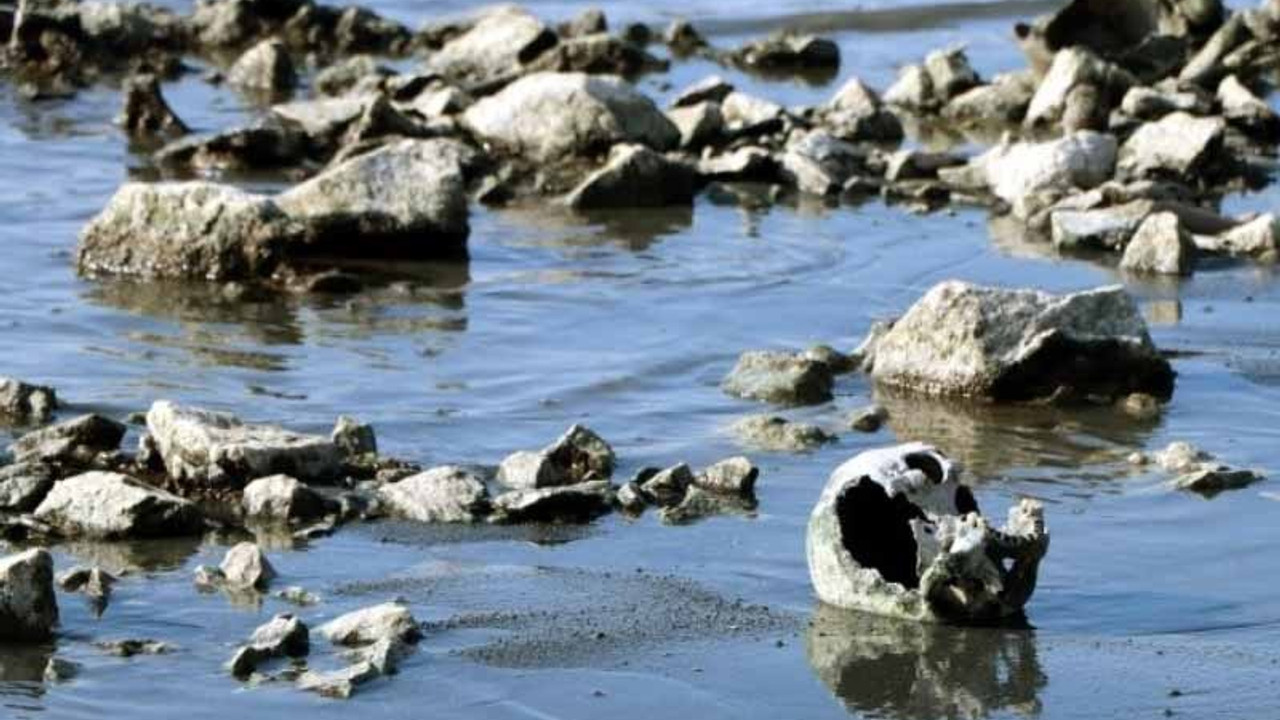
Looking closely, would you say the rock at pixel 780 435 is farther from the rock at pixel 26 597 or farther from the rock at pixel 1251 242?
the rock at pixel 1251 242

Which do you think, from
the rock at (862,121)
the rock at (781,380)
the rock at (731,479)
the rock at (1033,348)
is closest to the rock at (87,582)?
the rock at (731,479)

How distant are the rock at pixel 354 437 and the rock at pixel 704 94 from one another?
8.31 m

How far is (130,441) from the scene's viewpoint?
953cm

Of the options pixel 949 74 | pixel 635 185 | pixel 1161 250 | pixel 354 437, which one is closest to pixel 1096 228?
pixel 1161 250

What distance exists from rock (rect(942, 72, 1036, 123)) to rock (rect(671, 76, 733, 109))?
142cm

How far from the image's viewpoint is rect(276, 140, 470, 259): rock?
13297mm

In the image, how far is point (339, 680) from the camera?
685 cm

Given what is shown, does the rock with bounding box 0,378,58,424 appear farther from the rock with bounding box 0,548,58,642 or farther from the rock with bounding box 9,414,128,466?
the rock with bounding box 0,548,58,642

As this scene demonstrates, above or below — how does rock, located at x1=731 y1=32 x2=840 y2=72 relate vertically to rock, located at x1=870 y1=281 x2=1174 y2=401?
above

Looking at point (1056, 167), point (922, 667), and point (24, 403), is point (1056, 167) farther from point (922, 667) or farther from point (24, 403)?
point (922, 667)

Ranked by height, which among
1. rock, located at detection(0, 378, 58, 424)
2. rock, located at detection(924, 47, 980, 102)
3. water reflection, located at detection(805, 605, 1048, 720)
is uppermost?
rock, located at detection(924, 47, 980, 102)

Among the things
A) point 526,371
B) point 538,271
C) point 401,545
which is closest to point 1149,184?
point 538,271

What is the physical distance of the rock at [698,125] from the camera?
16.5 meters

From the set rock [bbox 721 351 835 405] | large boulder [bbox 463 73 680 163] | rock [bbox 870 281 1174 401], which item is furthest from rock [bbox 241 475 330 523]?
large boulder [bbox 463 73 680 163]
